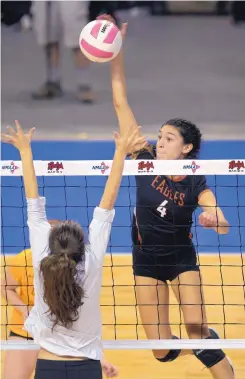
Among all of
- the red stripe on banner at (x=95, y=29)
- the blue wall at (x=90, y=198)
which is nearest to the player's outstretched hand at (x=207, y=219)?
the red stripe on banner at (x=95, y=29)

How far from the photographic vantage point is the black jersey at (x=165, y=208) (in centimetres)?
678

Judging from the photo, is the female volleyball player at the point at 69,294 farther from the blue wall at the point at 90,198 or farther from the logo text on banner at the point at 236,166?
the blue wall at the point at 90,198

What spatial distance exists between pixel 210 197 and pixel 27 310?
148cm

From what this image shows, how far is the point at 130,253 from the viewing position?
995 centimetres

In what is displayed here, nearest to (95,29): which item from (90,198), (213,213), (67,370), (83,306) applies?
(213,213)

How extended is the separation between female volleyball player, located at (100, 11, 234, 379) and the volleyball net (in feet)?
0.37

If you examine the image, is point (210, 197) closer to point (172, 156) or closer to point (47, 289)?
point (172, 156)

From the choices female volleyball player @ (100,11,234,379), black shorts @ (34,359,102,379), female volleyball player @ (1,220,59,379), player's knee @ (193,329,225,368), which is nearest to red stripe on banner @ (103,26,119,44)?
female volleyball player @ (100,11,234,379)

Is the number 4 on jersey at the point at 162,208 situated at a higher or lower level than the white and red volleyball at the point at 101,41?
lower

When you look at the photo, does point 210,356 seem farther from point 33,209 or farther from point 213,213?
point 33,209

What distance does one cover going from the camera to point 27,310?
6.57 metres

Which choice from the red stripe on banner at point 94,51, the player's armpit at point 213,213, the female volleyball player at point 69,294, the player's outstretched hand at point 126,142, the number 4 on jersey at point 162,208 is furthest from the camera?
the red stripe on banner at point 94,51

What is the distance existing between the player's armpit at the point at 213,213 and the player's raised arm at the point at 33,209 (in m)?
1.23

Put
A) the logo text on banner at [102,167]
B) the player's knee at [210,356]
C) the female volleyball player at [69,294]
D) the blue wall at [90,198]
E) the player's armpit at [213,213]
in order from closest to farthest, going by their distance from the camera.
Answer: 1. the female volleyball player at [69,294]
2. the player's armpit at [213,213]
3. the logo text on banner at [102,167]
4. the player's knee at [210,356]
5. the blue wall at [90,198]
